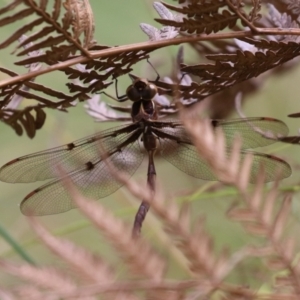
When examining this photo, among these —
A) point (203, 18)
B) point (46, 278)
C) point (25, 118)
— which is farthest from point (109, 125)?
point (46, 278)

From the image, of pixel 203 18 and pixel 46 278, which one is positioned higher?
pixel 203 18

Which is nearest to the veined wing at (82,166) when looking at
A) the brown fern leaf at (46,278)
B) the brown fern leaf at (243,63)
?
the brown fern leaf at (243,63)

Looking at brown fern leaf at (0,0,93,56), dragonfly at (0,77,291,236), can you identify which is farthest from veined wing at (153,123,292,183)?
brown fern leaf at (0,0,93,56)

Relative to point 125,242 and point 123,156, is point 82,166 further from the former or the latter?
point 125,242

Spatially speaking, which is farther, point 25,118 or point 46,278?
point 25,118

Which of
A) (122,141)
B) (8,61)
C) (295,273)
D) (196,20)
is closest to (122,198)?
(122,141)

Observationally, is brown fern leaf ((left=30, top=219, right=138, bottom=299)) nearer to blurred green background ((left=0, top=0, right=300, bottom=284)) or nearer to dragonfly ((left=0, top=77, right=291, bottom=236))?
dragonfly ((left=0, top=77, right=291, bottom=236))
